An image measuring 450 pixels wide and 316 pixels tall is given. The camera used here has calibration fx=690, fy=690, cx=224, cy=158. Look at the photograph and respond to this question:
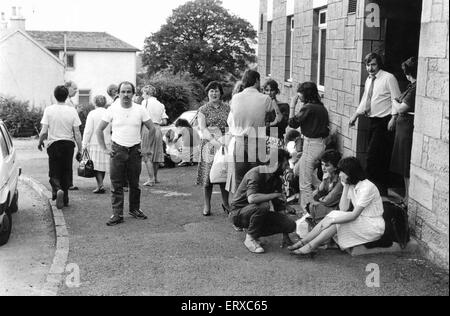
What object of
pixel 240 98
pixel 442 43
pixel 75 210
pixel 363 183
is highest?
pixel 442 43

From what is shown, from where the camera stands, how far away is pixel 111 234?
8820 millimetres

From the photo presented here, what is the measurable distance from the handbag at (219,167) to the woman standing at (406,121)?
230 cm

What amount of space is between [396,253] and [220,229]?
2.46m

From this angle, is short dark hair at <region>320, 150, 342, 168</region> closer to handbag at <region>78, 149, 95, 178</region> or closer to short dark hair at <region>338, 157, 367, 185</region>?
short dark hair at <region>338, 157, 367, 185</region>

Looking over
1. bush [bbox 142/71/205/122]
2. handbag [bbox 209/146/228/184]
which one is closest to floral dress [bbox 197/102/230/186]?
handbag [bbox 209/146/228/184]

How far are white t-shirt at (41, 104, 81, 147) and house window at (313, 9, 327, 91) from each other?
16.1 ft

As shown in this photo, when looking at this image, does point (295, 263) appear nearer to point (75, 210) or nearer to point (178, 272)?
point (178, 272)

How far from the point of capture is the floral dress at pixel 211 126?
9547 mm

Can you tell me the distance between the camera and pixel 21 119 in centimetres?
3347

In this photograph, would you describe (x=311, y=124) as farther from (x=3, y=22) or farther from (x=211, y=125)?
(x=3, y=22)

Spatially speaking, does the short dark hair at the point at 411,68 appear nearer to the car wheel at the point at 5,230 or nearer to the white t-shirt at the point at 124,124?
the white t-shirt at the point at 124,124

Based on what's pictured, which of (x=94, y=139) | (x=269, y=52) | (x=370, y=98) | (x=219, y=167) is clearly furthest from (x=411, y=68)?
(x=269, y=52)
